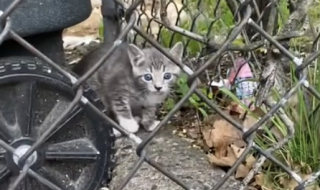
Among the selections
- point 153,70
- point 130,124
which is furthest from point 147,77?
point 130,124

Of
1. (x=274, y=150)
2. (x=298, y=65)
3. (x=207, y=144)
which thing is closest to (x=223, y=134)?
(x=207, y=144)

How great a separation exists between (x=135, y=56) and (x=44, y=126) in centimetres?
96

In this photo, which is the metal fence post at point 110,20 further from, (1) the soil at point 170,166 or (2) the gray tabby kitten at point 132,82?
(1) the soil at point 170,166

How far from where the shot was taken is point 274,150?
2.10m

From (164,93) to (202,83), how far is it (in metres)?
0.19

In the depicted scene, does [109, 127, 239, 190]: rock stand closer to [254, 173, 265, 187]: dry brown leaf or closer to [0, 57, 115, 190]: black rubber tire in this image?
[254, 173, 265, 187]: dry brown leaf

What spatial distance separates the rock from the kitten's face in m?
0.23

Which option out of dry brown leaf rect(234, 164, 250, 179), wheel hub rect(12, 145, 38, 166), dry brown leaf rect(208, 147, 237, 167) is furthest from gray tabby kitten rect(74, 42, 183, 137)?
wheel hub rect(12, 145, 38, 166)

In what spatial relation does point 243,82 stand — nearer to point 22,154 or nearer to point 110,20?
point 110,20

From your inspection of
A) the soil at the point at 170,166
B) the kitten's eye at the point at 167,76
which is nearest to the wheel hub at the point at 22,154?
the soil at the point at 170,166

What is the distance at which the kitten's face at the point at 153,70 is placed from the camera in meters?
2.75

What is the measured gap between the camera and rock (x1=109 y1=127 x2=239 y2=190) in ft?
7.32

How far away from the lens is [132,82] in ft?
9.21

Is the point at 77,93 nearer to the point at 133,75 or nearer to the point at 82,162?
the point at 82,162
